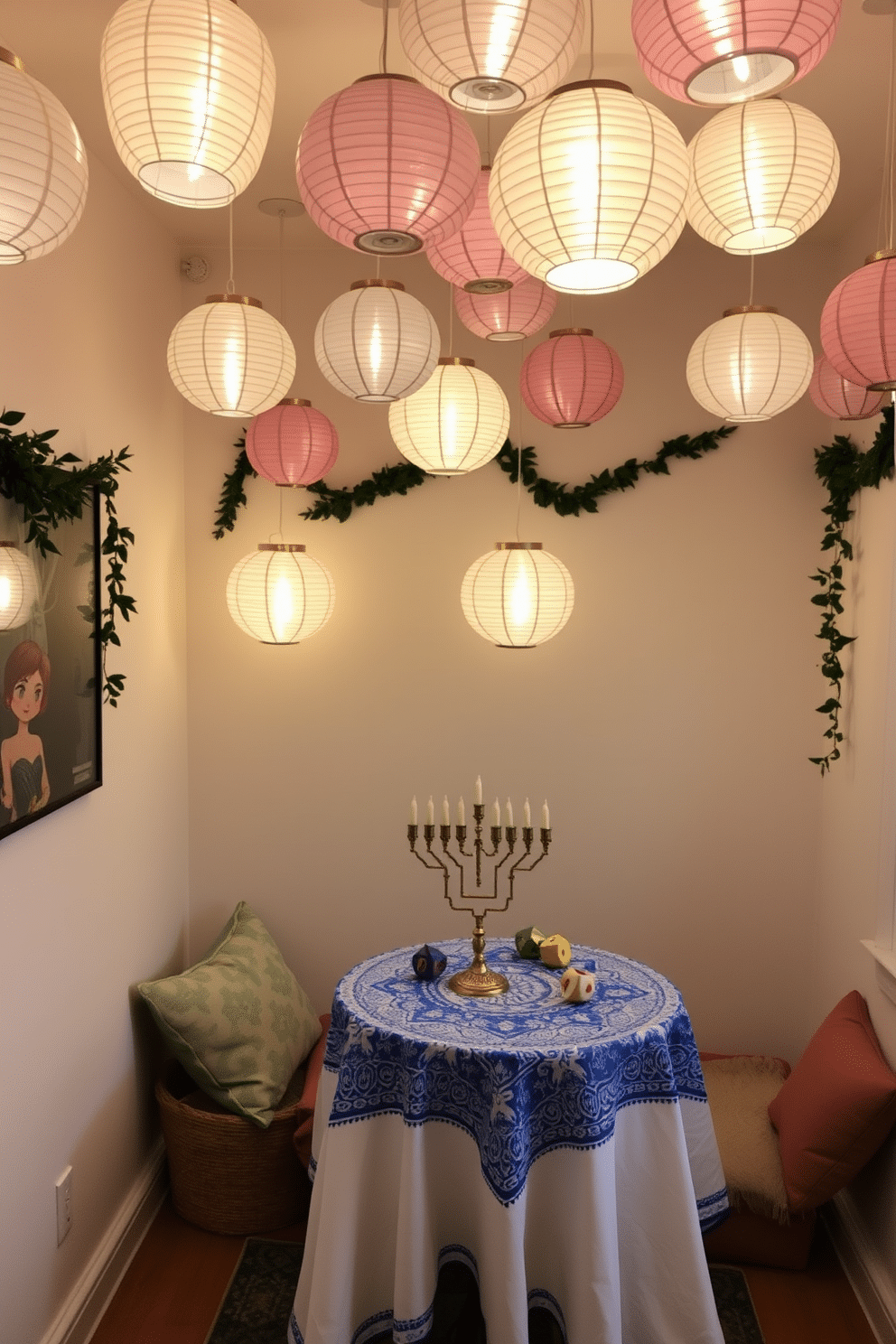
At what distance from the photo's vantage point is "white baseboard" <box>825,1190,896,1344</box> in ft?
8.43

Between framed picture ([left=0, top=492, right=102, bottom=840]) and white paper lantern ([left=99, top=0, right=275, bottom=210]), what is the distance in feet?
3.32

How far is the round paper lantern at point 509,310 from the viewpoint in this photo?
7.50 ft

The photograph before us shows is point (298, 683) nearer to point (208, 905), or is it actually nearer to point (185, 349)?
point (208, 905)

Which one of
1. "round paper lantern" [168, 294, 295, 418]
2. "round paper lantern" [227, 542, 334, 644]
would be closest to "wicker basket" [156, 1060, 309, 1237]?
"round paper lantern" [227, 542, 334, 644]

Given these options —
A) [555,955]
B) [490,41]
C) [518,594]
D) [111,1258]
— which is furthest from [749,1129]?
[490,41]

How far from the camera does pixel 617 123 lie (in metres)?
1.22

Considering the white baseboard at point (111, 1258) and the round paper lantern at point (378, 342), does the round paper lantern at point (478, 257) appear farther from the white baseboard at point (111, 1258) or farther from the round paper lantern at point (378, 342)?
the white baseboard at point (111, 1258)

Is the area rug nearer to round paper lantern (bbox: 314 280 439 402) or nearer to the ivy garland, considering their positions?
the ivy garland

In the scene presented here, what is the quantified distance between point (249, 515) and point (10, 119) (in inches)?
95.3

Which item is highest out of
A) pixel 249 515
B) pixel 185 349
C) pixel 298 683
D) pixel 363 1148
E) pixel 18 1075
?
pixel 185 349

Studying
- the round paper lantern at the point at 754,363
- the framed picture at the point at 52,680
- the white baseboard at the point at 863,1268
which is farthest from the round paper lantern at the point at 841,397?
the white baseboard at the point at 863,1268

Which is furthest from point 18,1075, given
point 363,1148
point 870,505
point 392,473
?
point 870,505

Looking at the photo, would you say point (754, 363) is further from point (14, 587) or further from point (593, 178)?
point (14, 587)

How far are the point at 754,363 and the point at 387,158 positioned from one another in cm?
107
